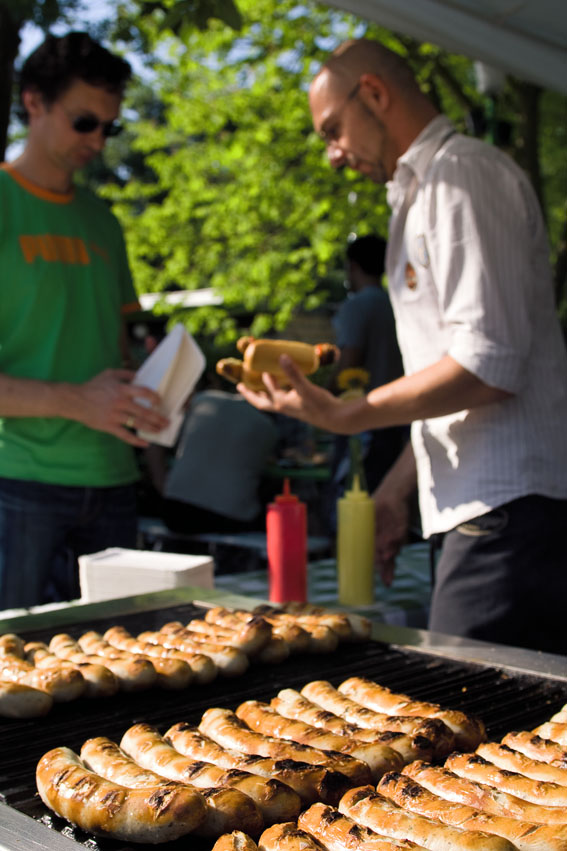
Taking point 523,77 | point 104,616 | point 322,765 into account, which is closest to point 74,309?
point 104,616

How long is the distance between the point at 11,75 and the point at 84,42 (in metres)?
4.38

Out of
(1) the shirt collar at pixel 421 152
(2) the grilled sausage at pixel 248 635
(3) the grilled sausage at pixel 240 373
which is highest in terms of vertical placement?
(1) the shirt collar at pixel 421 152

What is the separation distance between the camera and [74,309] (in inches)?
128

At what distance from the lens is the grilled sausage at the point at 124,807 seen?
1.22 meters

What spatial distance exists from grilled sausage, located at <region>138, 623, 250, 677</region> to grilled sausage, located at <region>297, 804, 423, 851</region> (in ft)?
2.62

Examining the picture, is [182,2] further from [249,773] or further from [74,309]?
[249,773]

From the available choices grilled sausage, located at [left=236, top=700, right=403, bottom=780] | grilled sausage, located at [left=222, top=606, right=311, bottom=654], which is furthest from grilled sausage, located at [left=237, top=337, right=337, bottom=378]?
grilled sausage, located at [left=236, top=700, right=403, bottom=780]

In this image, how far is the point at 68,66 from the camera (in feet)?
10.4

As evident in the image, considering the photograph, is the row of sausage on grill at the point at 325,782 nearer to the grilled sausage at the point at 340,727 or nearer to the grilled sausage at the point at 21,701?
the grilled sausage at the point at 340,727

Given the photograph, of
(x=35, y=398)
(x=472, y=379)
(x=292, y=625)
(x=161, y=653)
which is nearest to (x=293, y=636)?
(x=292, y=625)

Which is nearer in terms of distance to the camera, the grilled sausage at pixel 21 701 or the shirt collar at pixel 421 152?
the grilled sausage at pixel 21 701

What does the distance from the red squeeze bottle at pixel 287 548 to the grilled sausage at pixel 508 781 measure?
63.1 inches

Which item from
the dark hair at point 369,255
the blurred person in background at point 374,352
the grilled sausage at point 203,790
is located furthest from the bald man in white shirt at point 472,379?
the dark hair at point 369,255

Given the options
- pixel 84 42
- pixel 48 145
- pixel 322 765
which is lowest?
pixel 322 765
